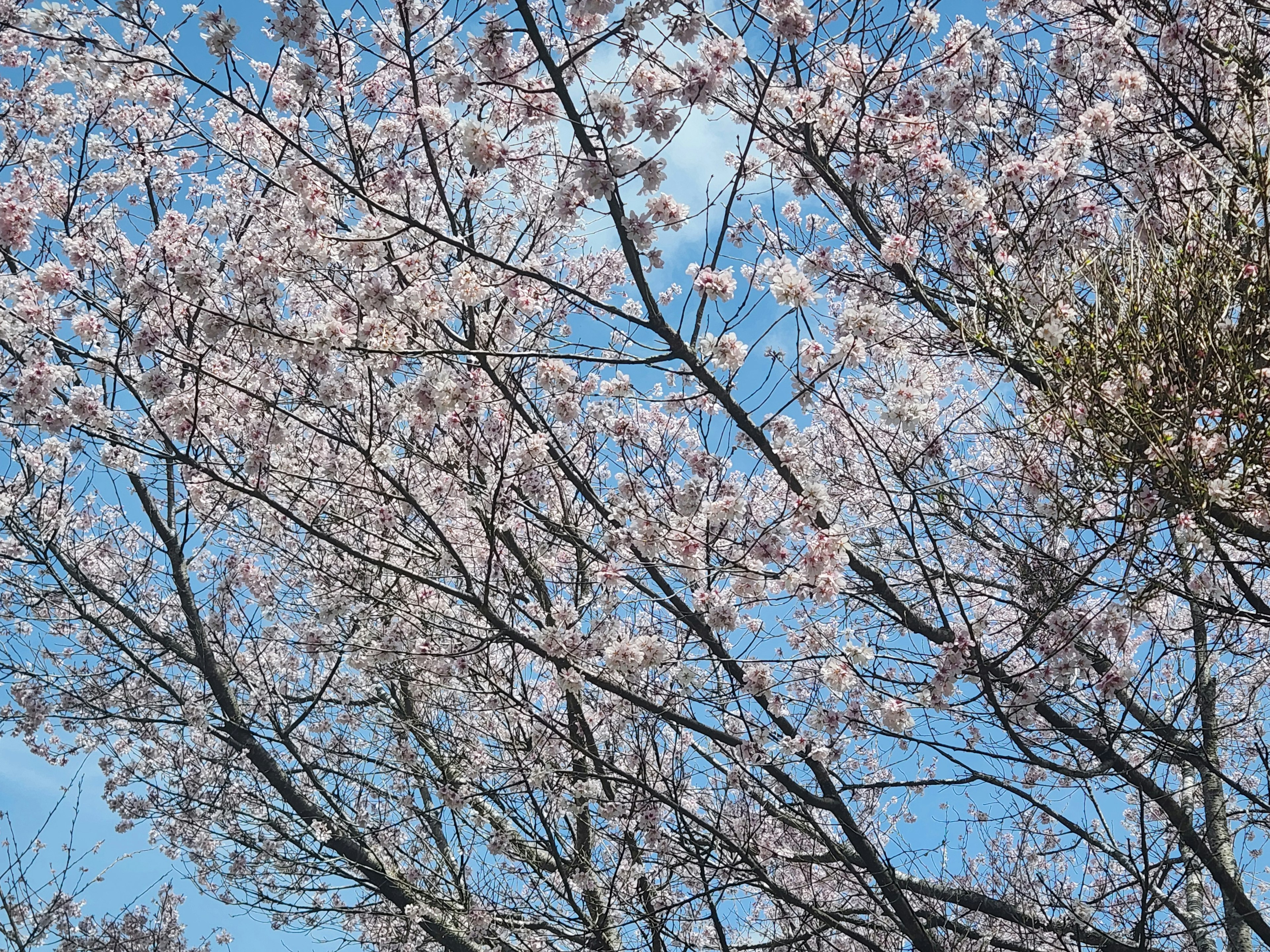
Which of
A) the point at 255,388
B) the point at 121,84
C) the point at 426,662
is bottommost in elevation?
the point at 426,662

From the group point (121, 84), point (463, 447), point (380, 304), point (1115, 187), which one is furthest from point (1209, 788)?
point (121, 84)

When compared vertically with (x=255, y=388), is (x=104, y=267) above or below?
above

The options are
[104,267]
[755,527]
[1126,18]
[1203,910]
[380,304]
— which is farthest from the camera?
[1203,910]

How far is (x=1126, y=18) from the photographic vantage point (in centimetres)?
575

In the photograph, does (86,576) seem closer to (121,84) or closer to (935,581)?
(121,84)

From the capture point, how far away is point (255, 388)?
6.15 meters

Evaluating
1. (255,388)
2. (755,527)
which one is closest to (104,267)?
(255,388)

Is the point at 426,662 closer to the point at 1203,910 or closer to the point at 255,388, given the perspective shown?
the point at 255,388

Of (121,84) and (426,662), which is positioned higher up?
(121,84)

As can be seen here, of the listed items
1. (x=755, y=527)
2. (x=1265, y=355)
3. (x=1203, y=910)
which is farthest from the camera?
(x=1203, y=910)

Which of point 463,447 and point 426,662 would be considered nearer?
point 463,447

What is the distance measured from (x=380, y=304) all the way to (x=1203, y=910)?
7.55 m

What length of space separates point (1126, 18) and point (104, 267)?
22.7 ft

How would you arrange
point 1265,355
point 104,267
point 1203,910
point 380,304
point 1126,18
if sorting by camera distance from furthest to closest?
point 1203,910 → point 104,267 → point 1126,18 → point 380,304 → point 1265,355
